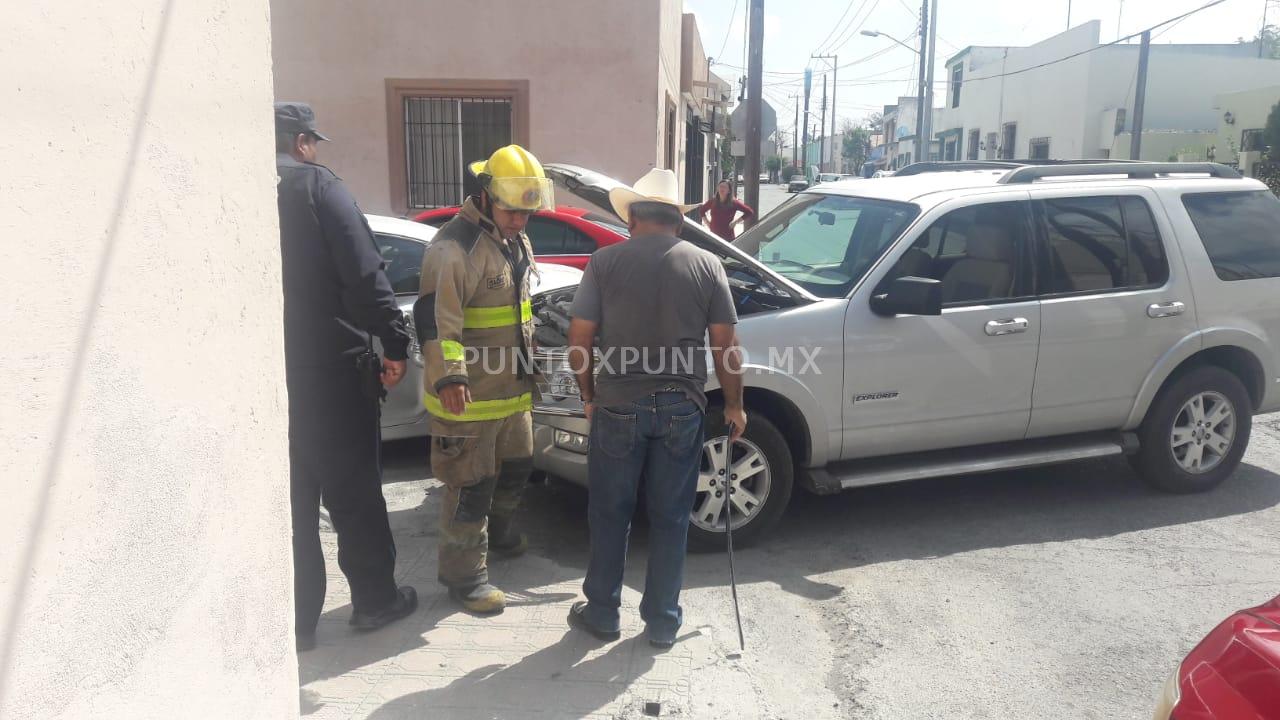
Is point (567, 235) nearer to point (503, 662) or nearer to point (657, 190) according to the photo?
point (657, 190)

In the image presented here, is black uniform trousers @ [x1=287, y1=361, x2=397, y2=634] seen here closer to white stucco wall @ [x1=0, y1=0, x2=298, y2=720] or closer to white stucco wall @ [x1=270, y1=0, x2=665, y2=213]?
white stucco wall @ [x1=0, y1=0, x2=298, y2=720]

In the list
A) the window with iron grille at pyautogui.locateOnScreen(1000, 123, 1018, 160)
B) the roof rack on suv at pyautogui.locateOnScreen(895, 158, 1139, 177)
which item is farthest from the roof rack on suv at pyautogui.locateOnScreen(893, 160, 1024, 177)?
the window with iron grille at pyautogui.locateOnScreen(1000, 123, 1018, 160)

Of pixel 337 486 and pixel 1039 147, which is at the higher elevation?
pixel 1039 147

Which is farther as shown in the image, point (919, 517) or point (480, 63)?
point (480, 63)

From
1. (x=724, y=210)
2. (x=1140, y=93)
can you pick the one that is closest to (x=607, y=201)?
(x=724, y=210)

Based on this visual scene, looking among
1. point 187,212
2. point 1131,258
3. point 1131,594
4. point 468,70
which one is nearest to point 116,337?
point 187,212

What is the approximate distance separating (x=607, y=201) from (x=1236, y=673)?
2.82 metres

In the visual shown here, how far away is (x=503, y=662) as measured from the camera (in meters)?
3.84

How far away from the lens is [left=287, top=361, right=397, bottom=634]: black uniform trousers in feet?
12.1

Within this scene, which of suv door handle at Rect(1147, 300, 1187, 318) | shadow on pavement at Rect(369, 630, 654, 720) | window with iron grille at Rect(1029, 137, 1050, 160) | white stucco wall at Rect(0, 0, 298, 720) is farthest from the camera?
window with iron grille at Rect(1029, 137, 1050, 160)

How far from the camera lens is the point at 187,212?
2275 millimetres

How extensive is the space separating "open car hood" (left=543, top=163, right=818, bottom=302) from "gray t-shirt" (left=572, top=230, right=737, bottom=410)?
0.44 m

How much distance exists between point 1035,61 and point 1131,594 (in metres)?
38.1

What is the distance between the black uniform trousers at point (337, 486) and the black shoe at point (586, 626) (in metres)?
0.74
